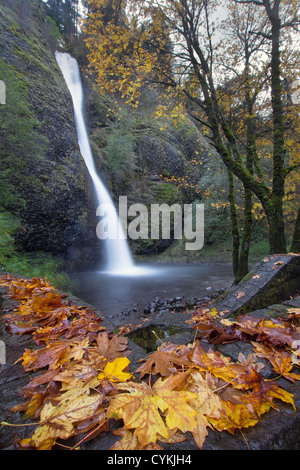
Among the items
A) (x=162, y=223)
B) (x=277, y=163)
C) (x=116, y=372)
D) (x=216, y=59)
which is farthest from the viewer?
(x=162, y=223)

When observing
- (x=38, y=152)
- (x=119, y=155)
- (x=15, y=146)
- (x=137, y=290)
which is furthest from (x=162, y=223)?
(x=15, y=146)

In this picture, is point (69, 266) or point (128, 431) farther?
point (69, 266)

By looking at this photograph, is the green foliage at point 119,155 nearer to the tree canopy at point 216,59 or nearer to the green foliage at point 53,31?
the green foliage at point 53,31

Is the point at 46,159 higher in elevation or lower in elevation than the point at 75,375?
higher

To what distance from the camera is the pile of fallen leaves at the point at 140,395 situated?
2.08 ft

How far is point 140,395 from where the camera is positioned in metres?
0.74

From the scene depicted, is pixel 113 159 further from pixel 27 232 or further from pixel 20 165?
pixel 27 232

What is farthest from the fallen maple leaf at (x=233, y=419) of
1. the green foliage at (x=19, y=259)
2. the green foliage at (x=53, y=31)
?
the green foliage at (x=53, y=31)

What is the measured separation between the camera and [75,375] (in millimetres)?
919

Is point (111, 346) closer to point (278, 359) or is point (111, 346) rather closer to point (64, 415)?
point (64, 415)

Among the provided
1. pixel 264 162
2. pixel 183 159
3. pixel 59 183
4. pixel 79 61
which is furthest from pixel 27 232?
pixel 79 61

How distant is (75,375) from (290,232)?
52.6 feet

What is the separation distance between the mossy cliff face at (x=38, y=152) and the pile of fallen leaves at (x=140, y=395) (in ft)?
24.6

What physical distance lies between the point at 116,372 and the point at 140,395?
23cm
